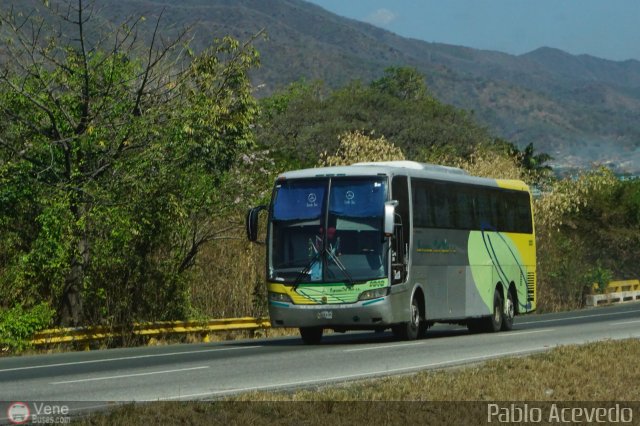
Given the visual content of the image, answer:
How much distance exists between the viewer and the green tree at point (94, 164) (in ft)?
90.9

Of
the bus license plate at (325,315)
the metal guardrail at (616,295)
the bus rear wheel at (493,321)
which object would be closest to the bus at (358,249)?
the bus license plate at (325,315)

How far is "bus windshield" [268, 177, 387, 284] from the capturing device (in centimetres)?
2491

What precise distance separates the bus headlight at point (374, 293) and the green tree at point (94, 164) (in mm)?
5893

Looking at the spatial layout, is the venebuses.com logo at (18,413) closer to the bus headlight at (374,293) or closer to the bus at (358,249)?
the bus at (358,249)

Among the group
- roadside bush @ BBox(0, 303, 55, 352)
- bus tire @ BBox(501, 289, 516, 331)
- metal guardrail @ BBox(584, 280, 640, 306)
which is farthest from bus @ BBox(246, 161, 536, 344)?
metal guardrail @ BBox(584, 280, 640, 306)

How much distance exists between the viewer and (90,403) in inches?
550

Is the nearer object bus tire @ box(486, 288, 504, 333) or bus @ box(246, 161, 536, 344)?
bus @ box(246, 161, 536, 344)

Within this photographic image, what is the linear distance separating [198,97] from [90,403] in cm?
1686

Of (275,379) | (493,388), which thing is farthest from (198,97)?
(493,388)

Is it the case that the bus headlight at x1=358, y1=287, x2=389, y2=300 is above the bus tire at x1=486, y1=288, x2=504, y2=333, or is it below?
above

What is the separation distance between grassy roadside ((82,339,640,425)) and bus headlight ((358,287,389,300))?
6.16 metres

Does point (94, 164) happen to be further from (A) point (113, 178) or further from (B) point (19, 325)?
(B) point (19, 325)

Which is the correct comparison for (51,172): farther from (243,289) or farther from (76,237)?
(243,289)

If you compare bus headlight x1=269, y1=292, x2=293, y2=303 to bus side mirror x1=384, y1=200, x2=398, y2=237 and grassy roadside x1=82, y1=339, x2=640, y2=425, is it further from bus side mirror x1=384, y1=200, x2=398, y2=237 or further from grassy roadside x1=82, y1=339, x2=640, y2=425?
grassy roadside x1=82, y1=339, x2=640, y2=425
